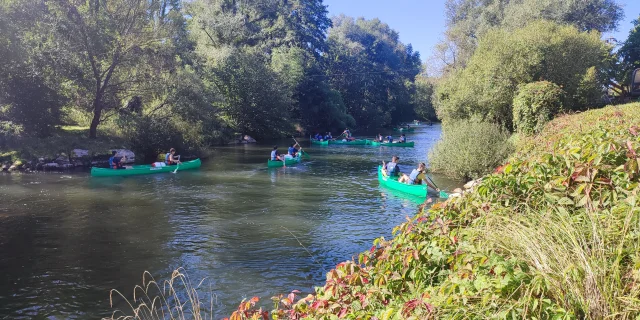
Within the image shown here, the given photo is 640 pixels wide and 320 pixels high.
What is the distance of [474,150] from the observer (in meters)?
18.9

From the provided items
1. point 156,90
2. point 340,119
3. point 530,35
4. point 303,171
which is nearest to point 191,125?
point 156,90

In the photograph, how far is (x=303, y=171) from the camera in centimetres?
2408

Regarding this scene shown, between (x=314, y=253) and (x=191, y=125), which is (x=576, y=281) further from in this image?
(x=191, y=125)

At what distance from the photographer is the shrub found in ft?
58.0

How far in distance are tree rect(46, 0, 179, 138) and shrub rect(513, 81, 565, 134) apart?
21.3 metres

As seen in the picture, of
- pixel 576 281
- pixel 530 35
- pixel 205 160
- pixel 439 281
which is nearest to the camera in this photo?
pixel 576 281

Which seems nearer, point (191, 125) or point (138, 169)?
point (138, 169)

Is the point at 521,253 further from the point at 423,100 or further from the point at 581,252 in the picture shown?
the point at 423,100

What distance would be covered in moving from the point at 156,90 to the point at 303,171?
468 inches

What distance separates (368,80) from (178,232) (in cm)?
6078

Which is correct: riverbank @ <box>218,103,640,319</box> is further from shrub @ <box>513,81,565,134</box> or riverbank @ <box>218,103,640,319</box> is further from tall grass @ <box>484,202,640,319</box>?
shrub @ <box>513,81,565,134</box>

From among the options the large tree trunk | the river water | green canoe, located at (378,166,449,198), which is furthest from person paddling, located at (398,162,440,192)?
the large tree trunk

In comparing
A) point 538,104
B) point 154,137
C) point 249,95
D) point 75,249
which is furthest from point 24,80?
point 538,104

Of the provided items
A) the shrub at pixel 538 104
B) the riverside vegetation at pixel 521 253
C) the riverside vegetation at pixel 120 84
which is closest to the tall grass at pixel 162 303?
the riverside vegetation at pixel 521 253
